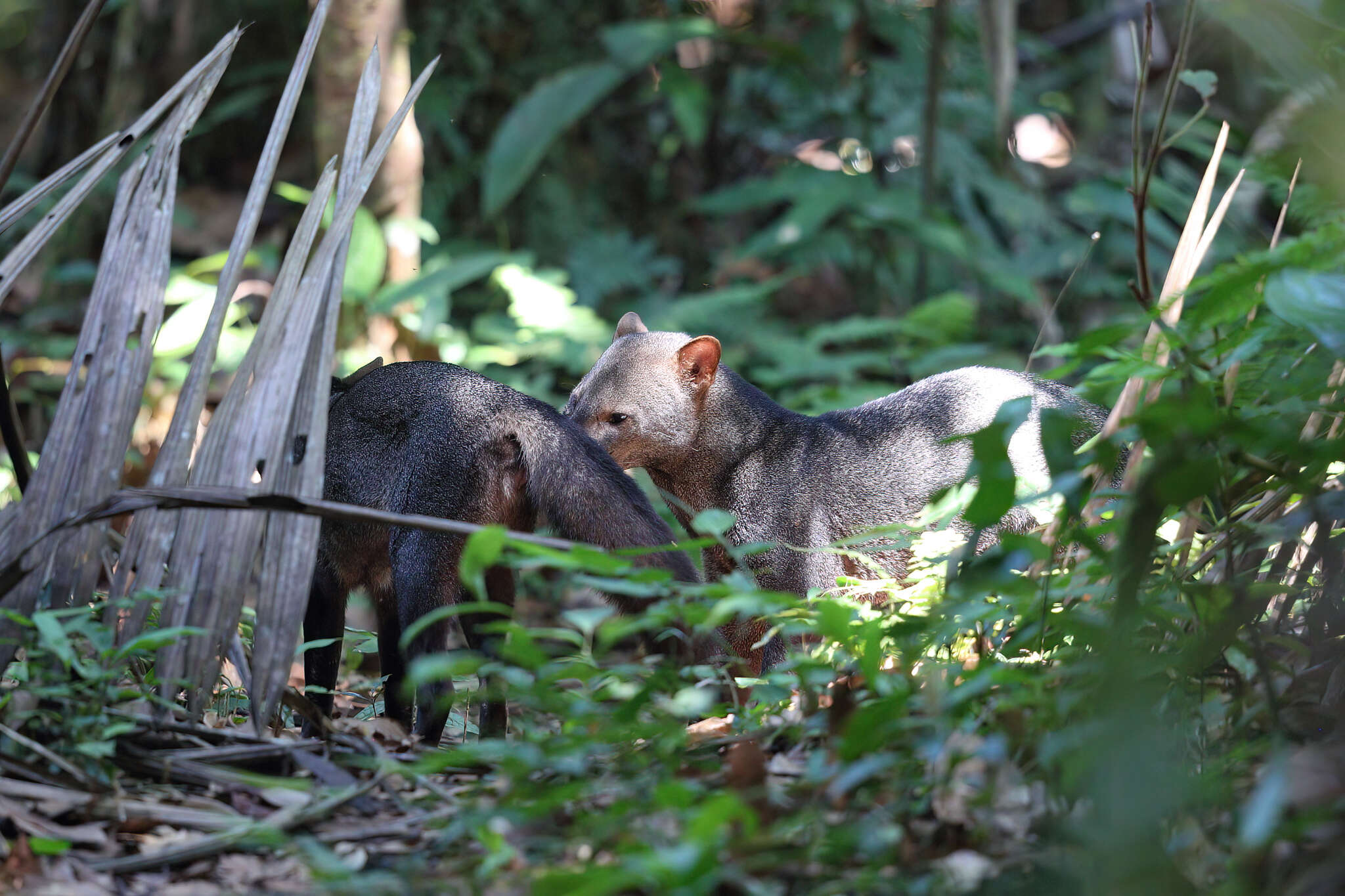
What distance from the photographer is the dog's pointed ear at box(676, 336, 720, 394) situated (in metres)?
4.49

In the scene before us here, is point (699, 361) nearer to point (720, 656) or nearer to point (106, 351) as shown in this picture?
point (720, 656)

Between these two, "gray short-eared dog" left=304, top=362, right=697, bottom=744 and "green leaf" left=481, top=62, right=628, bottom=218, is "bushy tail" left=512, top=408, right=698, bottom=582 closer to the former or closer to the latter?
"gray short-eared dog" left=304, top=362, right=697, bottom=744

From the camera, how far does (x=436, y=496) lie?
3328mm

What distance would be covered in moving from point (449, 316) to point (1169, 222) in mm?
7038

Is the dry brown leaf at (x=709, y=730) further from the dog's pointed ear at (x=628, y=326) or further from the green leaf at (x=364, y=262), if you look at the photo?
the green leaf at (x=364, y=262)

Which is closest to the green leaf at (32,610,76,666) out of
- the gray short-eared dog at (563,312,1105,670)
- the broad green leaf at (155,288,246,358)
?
the gray short-eared dog at (563,312,1105,670)

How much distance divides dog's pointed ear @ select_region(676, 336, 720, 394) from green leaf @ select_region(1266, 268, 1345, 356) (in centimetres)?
270

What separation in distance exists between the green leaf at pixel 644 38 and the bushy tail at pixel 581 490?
474 cm

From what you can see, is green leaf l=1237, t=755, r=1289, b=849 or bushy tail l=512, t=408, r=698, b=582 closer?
green leaf l=1237, t=755, r=1289, b=849

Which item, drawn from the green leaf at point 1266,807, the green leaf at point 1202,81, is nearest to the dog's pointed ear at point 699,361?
the green leaf at point 1202,81

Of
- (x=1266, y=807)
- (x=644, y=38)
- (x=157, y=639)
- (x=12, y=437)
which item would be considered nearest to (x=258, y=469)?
(x=157, y=639)

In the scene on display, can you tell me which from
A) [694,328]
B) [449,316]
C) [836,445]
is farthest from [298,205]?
[836,445]

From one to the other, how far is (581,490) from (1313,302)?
6.14 feet

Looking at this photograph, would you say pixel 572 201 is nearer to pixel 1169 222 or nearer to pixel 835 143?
pixel 835 143
